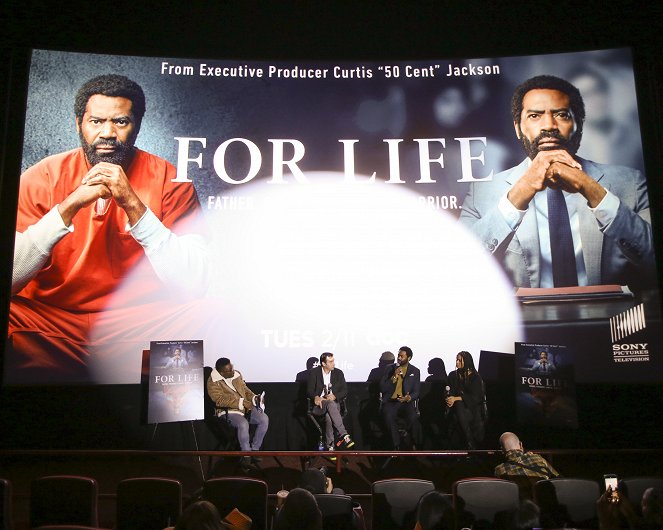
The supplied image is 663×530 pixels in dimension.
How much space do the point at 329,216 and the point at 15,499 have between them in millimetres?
4763

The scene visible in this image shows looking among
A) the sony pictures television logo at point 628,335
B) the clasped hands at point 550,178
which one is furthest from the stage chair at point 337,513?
the clasped hands at point 550,178

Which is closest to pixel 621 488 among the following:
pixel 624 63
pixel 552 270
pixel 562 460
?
pixel 562 460

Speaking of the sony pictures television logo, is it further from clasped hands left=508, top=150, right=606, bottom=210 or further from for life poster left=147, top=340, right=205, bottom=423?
for life poster left=147, top=340, right=205, bottom=423

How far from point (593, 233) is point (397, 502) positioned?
16.8ft

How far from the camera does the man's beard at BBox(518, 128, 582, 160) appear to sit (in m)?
8.02

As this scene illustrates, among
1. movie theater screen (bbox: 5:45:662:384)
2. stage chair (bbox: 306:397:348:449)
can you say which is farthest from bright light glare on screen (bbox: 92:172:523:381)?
stage chair (bbox: 306:397:348:449)

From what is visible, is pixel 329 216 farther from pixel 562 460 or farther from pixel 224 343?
pixel 562 460

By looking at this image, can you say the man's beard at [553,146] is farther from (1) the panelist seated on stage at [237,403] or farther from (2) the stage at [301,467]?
(1) the panelist seated on stage at [237,403]

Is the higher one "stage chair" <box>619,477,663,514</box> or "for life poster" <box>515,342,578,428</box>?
"for life poster" <box>515,342,578,428</box>

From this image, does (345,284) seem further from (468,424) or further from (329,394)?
(468,424)

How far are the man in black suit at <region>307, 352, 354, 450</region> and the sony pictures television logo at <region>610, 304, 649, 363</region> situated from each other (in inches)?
133

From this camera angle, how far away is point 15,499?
19.6 feet

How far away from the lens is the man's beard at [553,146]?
26.3 feet

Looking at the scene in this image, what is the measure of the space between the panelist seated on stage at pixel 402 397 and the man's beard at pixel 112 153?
445cm
